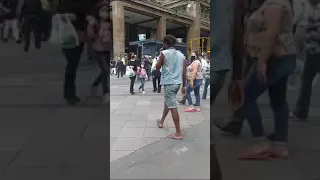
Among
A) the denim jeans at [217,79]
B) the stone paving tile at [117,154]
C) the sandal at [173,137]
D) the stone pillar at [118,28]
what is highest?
the stone pillar at [118,28]

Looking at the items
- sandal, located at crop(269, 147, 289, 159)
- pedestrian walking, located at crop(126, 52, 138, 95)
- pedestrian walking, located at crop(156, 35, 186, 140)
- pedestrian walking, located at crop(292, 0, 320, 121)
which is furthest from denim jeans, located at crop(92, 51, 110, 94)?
pedestrian walking, located at crop(126, 52, 138, 95)

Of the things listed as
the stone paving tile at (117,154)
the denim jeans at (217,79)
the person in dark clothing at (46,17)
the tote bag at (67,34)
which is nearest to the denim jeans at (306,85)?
the denim jeans at (217,79)

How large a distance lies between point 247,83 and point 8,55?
9.36ft

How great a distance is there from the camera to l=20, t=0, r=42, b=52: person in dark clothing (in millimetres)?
2965

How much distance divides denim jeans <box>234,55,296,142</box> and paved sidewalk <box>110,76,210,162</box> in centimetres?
159

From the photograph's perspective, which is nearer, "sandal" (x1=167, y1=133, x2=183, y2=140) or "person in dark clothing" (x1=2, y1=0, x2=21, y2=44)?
"person in dark clothing" (x1=2, y1=0, x2=21, y2=44)

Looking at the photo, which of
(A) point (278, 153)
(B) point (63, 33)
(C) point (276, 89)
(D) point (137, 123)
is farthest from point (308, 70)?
(B) point (63, 33)

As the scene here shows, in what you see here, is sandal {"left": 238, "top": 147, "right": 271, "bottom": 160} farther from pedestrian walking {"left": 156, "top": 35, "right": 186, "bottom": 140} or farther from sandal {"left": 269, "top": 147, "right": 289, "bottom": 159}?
pedestrian walking {"left": 156, "top": 35, "right": 186, "bottom": 140}

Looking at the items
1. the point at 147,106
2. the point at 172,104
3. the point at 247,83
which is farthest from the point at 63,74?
the point at 147,106

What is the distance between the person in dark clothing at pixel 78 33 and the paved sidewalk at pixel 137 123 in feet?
3.65

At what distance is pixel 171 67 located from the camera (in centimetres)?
427

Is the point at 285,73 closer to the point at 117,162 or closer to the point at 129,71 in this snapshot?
the point at 117,162

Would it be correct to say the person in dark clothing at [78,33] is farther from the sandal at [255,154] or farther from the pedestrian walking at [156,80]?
the pedestrian walking at [156,80]

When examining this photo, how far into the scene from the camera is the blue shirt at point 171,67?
4.24m
